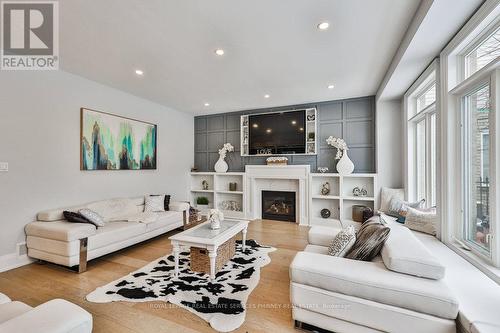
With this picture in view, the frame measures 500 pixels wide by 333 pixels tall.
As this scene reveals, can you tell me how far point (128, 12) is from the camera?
203 cm

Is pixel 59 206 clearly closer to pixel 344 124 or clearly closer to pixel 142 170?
pixel 142 170

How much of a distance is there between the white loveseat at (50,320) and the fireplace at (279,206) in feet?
14.5

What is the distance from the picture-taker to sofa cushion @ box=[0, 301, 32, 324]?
3.76ft

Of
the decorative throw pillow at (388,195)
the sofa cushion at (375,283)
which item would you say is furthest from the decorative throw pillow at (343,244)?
the decorative throw pillow at (388,195)

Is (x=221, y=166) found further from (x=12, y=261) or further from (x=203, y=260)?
(x=12, y=261)

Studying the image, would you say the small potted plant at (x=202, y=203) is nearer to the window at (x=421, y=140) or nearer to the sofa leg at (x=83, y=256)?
the sofa leg at (x=83, y=256)

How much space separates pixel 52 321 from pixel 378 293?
71.4 inches

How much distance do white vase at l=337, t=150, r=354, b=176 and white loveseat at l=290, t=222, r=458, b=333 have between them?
2.86m

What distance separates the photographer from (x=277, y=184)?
526cm

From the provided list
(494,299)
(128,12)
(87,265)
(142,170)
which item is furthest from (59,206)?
(494,299)

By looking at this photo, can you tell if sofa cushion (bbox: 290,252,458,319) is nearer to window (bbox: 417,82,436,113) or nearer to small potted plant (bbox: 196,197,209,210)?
window (bbox: 417,82,436,113)

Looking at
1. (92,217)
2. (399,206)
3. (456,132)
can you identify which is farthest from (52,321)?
(399,206)

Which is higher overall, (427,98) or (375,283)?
(427,98)

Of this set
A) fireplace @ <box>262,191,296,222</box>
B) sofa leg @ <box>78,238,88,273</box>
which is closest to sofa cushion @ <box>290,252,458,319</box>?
sofa leg @ <box>78,238,88,273</box>
